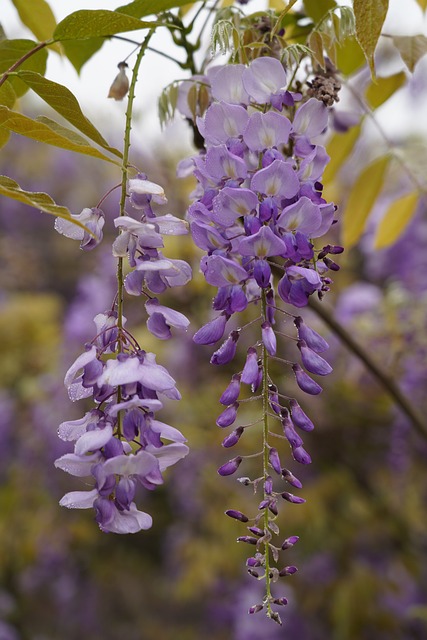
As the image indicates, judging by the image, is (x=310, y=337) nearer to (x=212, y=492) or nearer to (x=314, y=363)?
(x=314, y=363)

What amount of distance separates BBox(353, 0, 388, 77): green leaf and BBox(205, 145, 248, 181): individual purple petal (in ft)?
0.44

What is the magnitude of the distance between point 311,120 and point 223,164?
0.30ft

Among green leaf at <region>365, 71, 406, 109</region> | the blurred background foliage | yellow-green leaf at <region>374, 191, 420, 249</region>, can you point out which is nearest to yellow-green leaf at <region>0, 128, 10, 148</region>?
green leaf at <region>365, 71, 406, 109</region>

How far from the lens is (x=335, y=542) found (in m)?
2.22

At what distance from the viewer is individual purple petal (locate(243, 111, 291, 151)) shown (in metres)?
0.52

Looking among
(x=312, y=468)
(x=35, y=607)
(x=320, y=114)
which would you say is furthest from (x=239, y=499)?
(x=320, y=114)

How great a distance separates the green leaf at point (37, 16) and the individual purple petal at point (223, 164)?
42cm

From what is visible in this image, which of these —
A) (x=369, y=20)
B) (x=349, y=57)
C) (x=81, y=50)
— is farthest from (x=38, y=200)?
(x=349, y=57)

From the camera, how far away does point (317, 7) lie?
28.9 inches

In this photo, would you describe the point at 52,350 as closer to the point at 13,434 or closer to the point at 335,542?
the point at 13,434

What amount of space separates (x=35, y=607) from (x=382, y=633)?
5.76ft

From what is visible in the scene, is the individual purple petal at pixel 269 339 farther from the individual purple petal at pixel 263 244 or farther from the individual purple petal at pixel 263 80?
the individual purple petal at pixel 263 80

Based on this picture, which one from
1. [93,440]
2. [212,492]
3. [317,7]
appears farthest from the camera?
[212,492]

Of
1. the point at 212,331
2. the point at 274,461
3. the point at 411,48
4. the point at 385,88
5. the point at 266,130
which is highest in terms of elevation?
the point at 385,88
